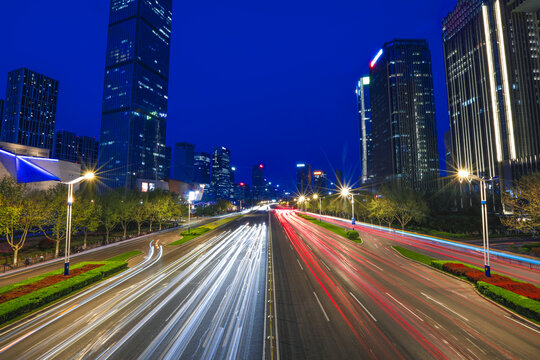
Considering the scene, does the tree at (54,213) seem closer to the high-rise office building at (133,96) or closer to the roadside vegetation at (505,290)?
the roadside vegetation at (505,290)

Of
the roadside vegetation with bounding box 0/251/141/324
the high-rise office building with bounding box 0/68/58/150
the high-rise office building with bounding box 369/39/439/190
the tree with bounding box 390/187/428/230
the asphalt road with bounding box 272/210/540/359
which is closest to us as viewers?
the asphalt road with bounding box 272/210/540/359

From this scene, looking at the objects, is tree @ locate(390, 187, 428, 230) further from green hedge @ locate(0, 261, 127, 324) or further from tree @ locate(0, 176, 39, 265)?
tree @ locate(0, 176, 39, 265)

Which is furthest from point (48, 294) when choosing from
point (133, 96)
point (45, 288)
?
point (133, 96)

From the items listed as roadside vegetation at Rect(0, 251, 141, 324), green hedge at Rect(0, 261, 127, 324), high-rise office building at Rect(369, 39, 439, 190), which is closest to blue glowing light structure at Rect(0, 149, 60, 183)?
roadside vegetation at Rect(0, 251, 141, 324)

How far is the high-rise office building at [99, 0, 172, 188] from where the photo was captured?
518 ft

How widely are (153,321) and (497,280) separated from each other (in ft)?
82.5

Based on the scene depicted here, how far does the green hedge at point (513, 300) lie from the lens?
1351 cm

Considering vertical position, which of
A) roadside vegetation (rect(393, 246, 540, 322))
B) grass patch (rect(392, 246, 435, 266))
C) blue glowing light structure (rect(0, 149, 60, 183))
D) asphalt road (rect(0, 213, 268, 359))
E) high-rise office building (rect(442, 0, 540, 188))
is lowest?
asphalt road (rect(0, 213, 268, 359))

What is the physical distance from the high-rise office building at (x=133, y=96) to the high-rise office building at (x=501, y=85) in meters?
193

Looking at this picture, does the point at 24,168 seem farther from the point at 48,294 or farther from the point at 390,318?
the point at 390,318

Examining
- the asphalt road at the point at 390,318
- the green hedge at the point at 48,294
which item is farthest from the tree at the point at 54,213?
the asphalt road at the point at 390,318

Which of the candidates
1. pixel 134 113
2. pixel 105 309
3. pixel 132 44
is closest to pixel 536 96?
pixel 105 309

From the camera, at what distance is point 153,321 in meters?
13.4

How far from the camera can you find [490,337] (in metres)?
11.9
